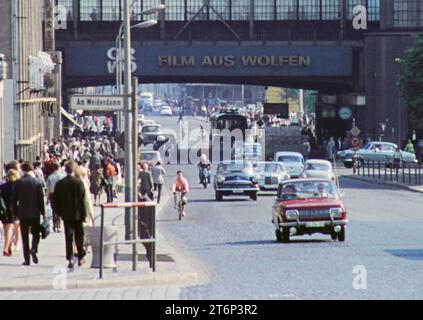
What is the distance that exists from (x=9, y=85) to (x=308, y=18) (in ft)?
176

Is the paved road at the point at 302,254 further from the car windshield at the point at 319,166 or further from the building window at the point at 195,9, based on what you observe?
the building window at the point at 195,9

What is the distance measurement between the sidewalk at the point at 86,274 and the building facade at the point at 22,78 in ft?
94.3

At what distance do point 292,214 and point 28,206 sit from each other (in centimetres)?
857

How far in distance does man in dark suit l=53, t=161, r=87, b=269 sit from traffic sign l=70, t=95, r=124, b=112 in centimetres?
137

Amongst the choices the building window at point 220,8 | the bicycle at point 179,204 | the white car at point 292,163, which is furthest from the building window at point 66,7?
the bicycle at point 179,204

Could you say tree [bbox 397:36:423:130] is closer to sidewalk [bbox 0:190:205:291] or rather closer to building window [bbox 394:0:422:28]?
building window [bbox 394:0:422:28]

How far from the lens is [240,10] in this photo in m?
108

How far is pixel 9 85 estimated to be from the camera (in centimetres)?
5741

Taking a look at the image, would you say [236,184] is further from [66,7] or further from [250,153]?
[66,7]

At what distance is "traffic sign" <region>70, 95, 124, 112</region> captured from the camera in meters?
26.6

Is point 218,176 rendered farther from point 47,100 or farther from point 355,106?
point 355,106

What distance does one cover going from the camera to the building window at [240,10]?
352 feet

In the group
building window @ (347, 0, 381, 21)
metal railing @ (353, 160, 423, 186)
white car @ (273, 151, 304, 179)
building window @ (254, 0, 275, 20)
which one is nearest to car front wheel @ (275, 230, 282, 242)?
white car @ (273, 151, 304, 179)

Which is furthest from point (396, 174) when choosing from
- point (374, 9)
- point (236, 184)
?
point (374, 9)
